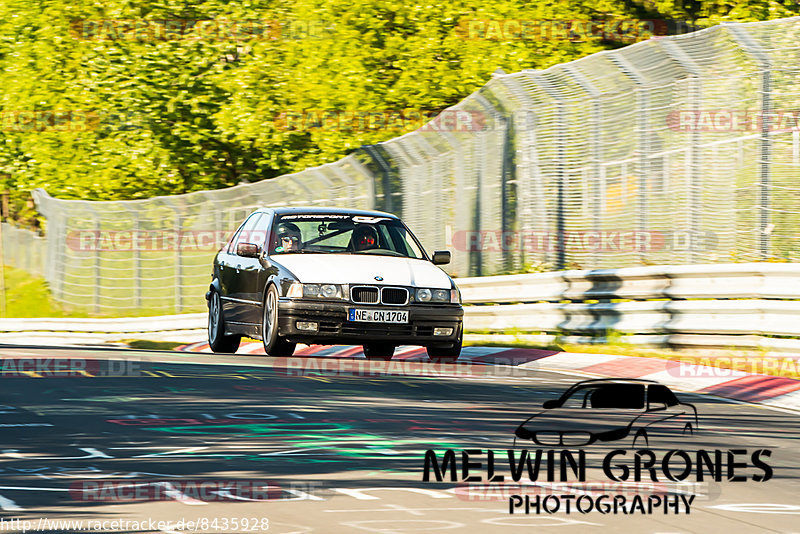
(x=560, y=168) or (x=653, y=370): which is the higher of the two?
(x=560, y=168)

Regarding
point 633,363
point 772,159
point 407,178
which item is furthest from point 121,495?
point 407,178

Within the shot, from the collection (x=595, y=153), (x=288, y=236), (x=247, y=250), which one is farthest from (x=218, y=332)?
(x=595, y=153)

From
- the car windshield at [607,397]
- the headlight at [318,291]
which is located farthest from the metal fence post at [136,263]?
the car windshield at [607,397]

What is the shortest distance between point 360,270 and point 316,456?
19.8ft

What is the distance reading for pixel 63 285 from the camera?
35.8 m

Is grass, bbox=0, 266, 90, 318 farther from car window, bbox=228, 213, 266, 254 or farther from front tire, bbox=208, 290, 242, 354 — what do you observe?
car window, bbox=228, 213, 266, 254
